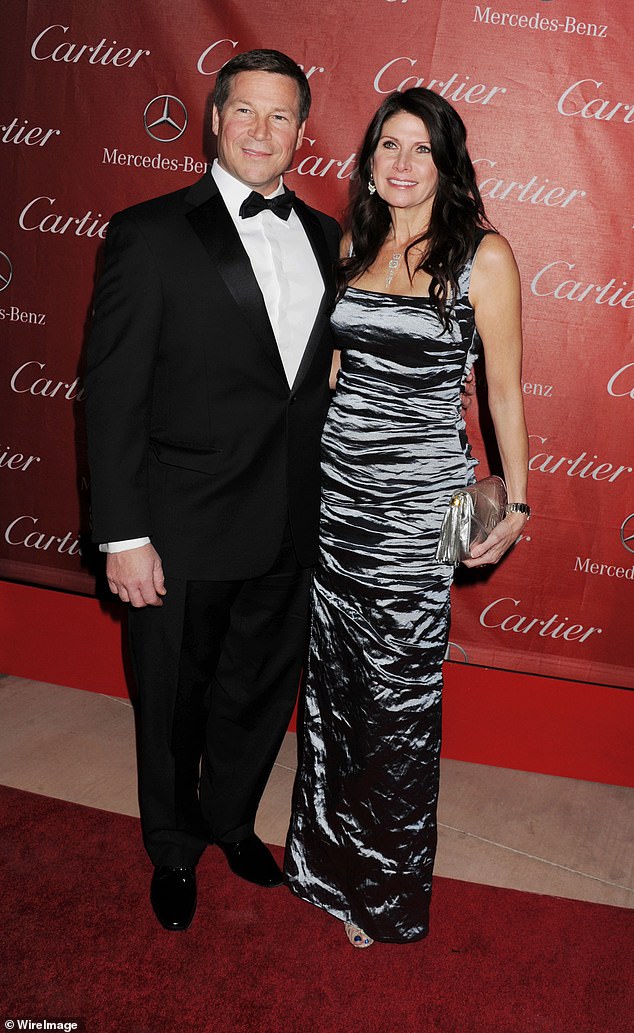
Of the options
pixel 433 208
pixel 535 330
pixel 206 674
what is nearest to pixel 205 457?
pixel 206 674

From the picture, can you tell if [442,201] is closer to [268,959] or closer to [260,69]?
[260,69]

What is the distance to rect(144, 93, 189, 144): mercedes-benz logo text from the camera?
2875mm

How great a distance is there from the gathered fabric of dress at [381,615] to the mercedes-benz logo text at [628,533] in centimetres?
105

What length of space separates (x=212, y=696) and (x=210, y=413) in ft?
2.49

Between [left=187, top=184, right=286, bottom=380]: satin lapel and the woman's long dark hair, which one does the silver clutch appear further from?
[left=187, top=184, right=286, bottom=380]: satin lapel

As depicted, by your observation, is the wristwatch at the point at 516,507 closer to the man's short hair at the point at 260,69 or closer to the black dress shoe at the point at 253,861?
the man's short hair at the point at 260,69

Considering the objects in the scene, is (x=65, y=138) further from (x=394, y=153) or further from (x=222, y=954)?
(x=222, y=954)

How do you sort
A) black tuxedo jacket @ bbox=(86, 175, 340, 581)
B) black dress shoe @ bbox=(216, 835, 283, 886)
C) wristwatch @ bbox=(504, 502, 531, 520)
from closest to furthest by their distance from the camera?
black tuxedo jacket @ bbox=(86, 175, 340, 581) → wristwatch @ bbox=(504, 502, 531, 520) → black dress shoe @ bbox=(216, 835, 283, 886)

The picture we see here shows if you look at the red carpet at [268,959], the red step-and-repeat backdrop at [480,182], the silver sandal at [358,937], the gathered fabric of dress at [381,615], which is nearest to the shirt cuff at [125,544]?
the gathered fabric of dress at [381,615]

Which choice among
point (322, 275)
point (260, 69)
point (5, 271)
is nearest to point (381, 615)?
point (322, 275)

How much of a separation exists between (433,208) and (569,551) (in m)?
1.34

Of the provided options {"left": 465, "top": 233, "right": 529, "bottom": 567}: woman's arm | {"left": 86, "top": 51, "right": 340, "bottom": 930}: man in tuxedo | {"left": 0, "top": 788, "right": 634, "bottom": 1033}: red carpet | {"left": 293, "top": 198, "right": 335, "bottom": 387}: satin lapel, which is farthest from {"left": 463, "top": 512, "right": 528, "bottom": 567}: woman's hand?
{"left": 0, "top": 788, "right": 634, "bottom": 1033}: red carpet

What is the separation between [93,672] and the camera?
10.8 feet

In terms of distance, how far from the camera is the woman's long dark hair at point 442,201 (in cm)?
192
